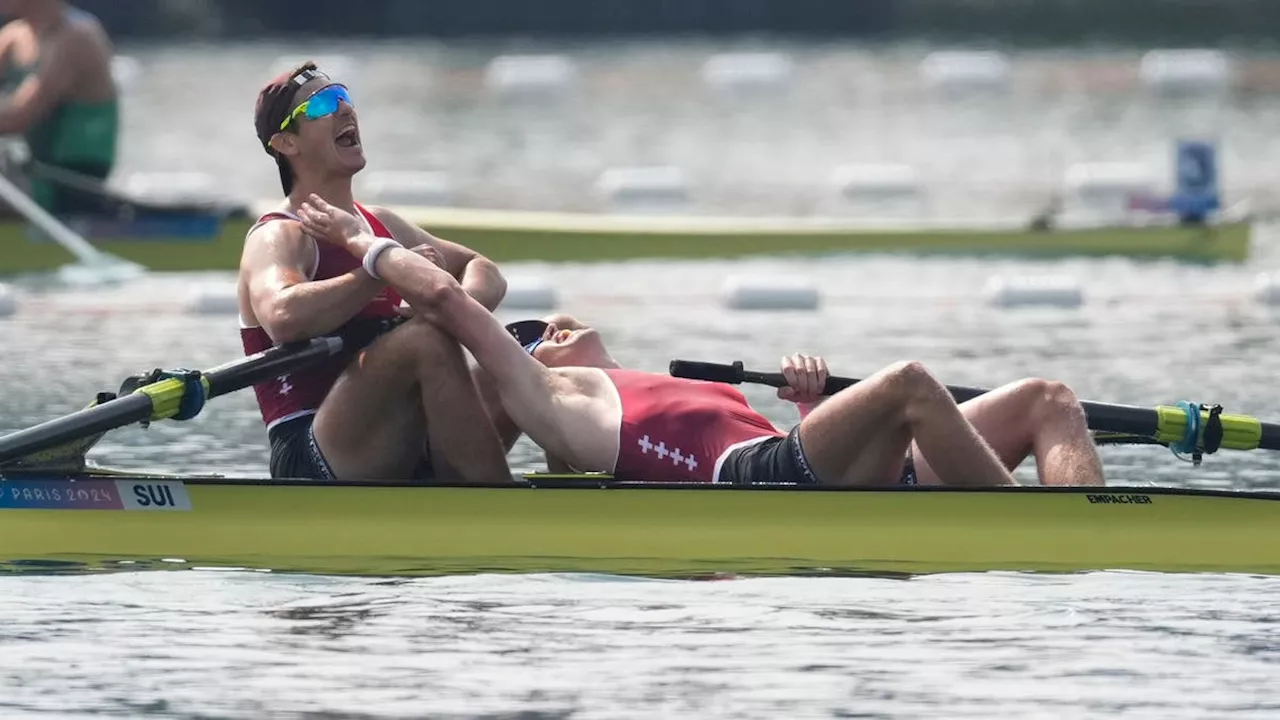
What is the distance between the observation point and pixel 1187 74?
28.6 meters

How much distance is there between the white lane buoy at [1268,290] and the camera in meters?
16.8

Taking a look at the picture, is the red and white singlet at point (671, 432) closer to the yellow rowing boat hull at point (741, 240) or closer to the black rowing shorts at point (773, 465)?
the black rowing shorts at point (773, 465)

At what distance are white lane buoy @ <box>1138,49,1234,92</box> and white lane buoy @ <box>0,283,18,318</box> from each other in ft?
49.4

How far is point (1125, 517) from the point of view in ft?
28.5

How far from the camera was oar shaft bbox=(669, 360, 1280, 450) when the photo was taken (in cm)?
902

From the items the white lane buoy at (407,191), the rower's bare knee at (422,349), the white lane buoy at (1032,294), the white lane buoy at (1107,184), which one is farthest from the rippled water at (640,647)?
the white lane buoy at (1107,184)

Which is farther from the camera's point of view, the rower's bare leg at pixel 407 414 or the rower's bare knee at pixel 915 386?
the rower's bare leg at pixel 407 414

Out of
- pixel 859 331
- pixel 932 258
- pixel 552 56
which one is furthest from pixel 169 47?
pixel 859 331

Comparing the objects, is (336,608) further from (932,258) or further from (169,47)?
(169,47)

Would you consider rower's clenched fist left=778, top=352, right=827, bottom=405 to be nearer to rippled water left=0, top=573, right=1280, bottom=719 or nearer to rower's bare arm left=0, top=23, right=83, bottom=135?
rippled water left=0, top=573, right=1280, bottom=719

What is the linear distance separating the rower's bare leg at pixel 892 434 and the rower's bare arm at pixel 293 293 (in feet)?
4.71

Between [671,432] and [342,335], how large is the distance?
1.08 m

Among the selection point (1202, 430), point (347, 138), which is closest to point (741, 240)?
point (347, 138)

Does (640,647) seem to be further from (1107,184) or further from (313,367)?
(1107,184)
